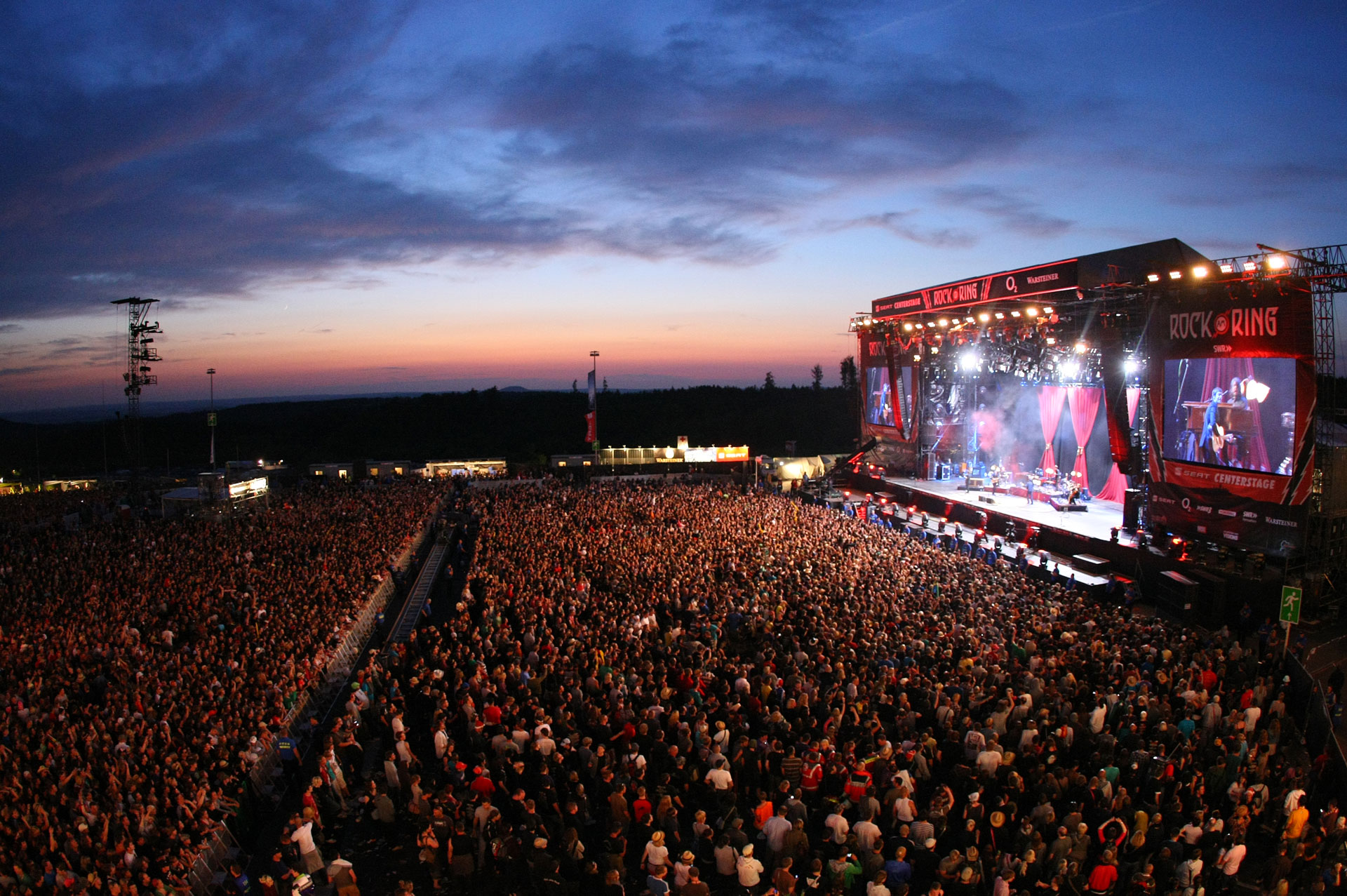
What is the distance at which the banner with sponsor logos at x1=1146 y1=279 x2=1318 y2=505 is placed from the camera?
1355 centimetres

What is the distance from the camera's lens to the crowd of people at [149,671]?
6.32 metres

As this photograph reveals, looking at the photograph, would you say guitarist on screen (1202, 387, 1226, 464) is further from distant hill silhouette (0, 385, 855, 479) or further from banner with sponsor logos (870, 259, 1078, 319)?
distant hill silhouette (0, 385, 855, 479)

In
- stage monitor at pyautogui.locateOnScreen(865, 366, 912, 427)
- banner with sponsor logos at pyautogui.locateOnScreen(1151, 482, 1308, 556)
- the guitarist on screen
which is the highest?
stage monitor at pyautogui.locateOnScreen(865, 366, 912, 427)

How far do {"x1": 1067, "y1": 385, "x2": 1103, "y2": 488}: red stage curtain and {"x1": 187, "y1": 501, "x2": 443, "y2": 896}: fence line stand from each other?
66.8 feet

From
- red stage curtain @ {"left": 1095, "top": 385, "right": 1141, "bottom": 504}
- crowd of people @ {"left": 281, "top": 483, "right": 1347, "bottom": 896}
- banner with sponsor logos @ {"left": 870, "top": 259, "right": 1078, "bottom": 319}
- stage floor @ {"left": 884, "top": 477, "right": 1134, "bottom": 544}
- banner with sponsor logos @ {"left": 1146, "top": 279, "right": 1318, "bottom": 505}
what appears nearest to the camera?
crowd of people @ {"left": 281, "top": 483, "right": 1347, "bottom": 896}

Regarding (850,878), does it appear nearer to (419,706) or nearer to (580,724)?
(580,724)

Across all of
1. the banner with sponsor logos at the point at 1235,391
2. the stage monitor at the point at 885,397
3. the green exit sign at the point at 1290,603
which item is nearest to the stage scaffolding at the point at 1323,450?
the banner with sponsor logos at the point at 1235,391

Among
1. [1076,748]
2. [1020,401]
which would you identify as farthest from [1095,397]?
[1076,748]

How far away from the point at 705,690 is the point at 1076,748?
158 inches

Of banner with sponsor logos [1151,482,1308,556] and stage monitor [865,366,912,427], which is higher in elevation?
stage monitor [865,366,912,427]

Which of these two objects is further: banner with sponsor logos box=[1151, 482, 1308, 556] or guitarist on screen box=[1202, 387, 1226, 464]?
guitarist on screen box=[1202, 387, 1226, 464]

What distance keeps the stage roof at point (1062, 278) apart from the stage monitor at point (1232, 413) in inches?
82.9

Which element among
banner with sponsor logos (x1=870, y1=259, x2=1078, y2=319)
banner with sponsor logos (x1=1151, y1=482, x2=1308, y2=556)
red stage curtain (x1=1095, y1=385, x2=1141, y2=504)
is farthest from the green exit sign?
red stage curtain (x1=1095, y1=385, x2=1141, y2=504)

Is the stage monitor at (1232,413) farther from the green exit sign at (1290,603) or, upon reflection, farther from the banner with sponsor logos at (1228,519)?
the green exit sign at (1290,603)
